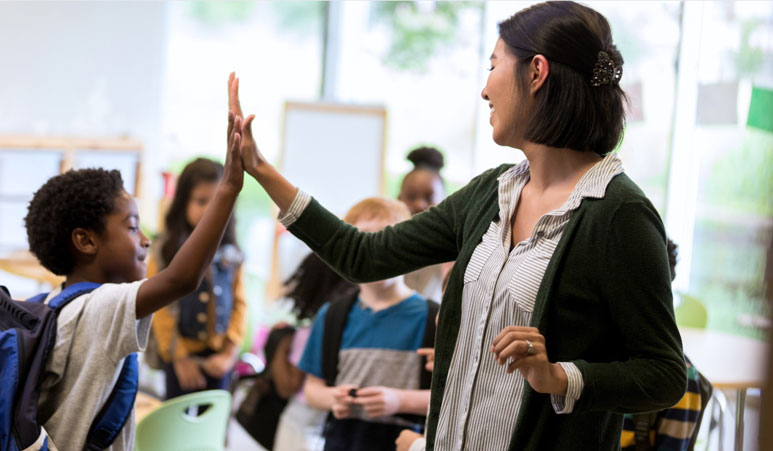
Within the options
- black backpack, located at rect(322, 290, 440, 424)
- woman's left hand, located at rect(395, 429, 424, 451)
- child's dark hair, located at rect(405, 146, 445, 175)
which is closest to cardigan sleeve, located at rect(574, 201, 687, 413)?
woman's left hand, located at rect(395, 429, 424, 451)

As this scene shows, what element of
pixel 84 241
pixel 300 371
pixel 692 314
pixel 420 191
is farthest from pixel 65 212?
pixel 692 314

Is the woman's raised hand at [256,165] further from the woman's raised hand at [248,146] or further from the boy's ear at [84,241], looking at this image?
the boy's ear at [84,241]

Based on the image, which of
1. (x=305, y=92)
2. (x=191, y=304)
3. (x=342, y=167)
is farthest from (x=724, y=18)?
(x=191, y=304)

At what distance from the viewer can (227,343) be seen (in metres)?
3.59

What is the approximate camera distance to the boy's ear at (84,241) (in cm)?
165

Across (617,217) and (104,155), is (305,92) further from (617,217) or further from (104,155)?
(617,217)

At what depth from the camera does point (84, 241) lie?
1653mm

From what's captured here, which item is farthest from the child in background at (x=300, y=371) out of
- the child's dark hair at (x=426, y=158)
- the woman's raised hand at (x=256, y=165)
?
the woman's raised hand at (x=256, y=165)

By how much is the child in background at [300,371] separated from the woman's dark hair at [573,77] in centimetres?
138

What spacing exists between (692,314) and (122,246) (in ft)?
9.61

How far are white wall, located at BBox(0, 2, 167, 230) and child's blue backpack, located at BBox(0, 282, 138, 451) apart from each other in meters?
4.19

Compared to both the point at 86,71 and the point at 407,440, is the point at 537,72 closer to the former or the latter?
the point at 407,440

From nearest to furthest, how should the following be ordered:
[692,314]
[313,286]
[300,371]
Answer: [300,371]
[313,286]
[692,314]

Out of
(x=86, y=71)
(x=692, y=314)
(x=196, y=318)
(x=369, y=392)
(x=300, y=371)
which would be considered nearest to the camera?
(x=369, y=392)
